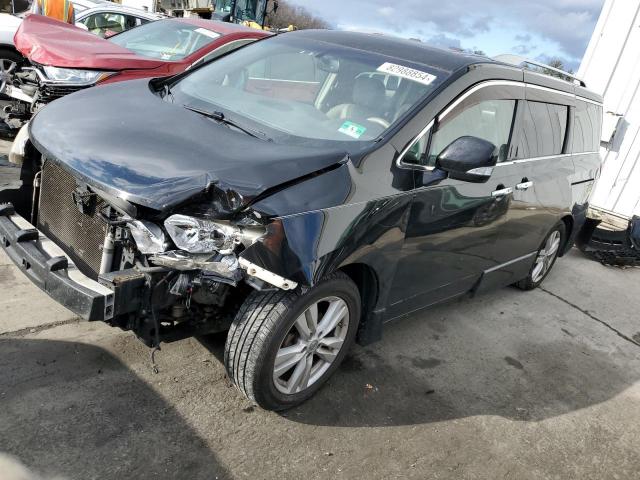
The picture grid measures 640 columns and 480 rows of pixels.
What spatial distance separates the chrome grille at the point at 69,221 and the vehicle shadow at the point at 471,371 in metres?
0.92

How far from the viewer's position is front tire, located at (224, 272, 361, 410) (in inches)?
96.3

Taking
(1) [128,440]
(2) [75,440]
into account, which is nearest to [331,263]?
(1) [128,440]

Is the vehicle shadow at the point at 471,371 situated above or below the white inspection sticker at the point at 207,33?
below

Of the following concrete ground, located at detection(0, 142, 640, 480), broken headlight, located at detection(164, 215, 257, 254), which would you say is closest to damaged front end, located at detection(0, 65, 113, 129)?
concrete ground, located at detection(0, 142, 640, 480)

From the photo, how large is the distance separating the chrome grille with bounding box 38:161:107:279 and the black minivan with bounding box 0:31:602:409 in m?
0.01

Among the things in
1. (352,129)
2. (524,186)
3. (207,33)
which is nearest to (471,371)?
(524,186)

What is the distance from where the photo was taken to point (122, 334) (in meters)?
3.14

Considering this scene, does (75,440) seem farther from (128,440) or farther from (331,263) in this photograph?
(331,263)

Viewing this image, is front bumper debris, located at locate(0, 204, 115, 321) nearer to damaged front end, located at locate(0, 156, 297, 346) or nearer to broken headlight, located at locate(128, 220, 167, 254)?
damaged front end, located at locate(0, 156, 297, 346)

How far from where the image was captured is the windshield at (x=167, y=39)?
6.34 meters

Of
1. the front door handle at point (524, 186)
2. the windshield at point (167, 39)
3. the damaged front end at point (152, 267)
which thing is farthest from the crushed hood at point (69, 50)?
the front door handle at point (524, 186)

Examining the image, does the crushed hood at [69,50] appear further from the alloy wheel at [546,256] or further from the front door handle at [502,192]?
the alloy wheel at [546,256]

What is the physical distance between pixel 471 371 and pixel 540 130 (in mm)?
1893

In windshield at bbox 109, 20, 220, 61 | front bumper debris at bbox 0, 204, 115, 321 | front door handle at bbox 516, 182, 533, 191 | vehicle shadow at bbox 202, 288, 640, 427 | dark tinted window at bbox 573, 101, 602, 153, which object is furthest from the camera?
windshield at bbox 109, 20, 220, 61
